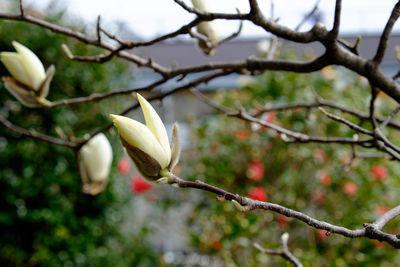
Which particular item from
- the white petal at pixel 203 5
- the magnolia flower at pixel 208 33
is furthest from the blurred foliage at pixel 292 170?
the white petal at pixel 203 5

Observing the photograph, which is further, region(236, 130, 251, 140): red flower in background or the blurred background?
region(236, 130, 251, 140): red flower in background

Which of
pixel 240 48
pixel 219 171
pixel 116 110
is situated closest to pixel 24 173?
pixel 116 110

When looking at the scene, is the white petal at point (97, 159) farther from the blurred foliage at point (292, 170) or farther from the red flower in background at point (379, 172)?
the red flower in background at point (379, 172)

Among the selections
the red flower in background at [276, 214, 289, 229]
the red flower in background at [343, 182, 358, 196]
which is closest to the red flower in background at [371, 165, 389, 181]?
the red flower in background at [343, 182, 358, 196]

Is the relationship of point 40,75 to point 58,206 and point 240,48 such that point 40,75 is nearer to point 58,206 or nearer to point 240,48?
point 58,206

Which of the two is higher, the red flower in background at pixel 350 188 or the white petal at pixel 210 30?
the white petal at pixel 210 30

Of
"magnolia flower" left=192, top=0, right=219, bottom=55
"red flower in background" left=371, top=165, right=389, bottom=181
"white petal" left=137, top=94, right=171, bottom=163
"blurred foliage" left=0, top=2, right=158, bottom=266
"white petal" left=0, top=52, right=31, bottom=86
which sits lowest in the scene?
"blurred foliage" left=0, top=2, right=158, bottom=266

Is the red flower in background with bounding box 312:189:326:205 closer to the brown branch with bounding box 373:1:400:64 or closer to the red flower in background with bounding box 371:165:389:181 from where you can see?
the red flower in background with bounding box 371:165:389:181
